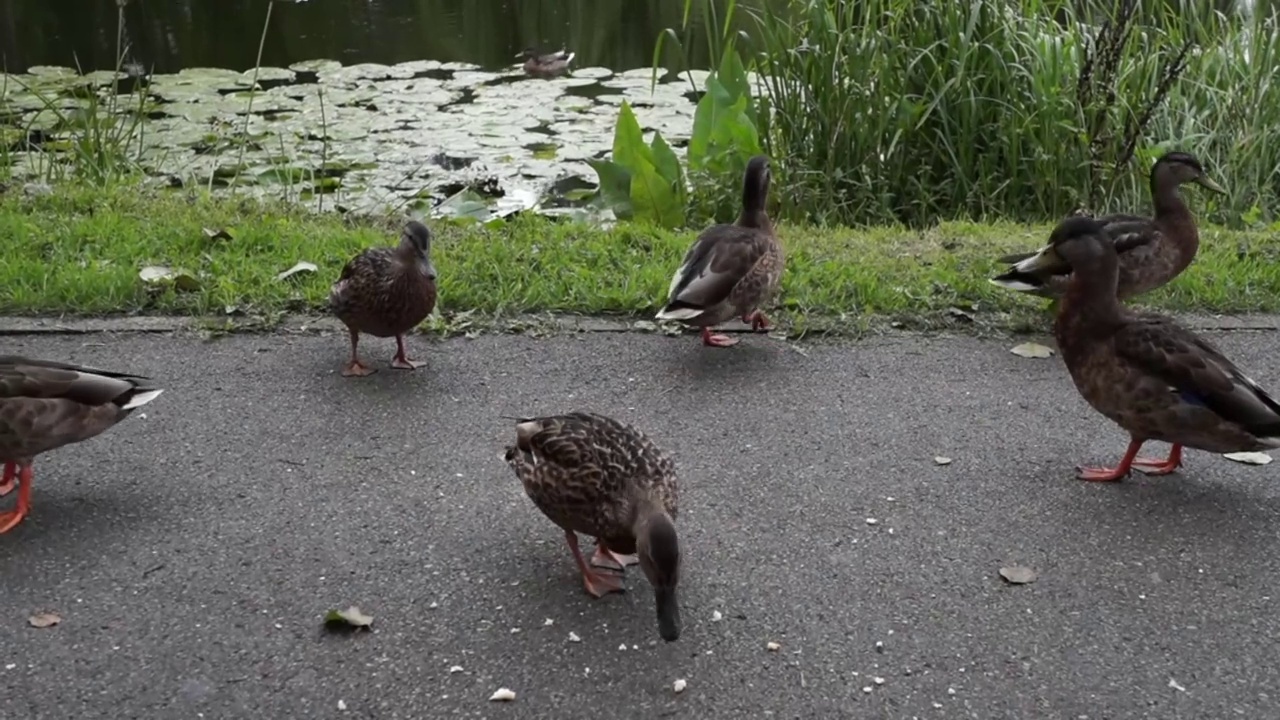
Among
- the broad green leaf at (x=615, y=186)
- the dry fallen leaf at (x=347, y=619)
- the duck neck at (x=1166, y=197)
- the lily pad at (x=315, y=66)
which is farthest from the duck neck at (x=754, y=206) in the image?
the lily pad at (x=315, y=66)

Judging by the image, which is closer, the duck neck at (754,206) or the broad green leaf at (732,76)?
the duck neck at (754,206)

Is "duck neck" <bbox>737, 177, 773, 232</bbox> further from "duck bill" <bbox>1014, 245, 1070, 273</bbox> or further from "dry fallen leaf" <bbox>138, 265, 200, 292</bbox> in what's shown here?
"dry fallen leaf" <bbox>138, 265, 200, 292</bbox>

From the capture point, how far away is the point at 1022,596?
3.65 meters

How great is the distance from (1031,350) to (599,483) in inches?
106

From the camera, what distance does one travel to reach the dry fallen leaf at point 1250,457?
4.44m

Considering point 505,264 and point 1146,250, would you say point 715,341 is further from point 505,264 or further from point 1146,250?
point 1146,250

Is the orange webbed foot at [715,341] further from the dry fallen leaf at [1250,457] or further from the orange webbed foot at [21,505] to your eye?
the orange webbed foot at [21,505]

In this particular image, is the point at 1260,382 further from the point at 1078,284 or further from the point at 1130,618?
the point at 1130,618

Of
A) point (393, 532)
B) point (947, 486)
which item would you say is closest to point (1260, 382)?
point (947, 486)

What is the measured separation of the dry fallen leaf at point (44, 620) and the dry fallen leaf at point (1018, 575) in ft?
9.01

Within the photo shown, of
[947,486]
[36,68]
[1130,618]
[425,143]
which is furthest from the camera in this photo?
[36,68]

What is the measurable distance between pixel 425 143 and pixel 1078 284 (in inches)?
260

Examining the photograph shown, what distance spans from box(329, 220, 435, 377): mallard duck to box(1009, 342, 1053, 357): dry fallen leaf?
100 inches

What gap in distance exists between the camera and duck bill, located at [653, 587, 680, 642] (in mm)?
3129
